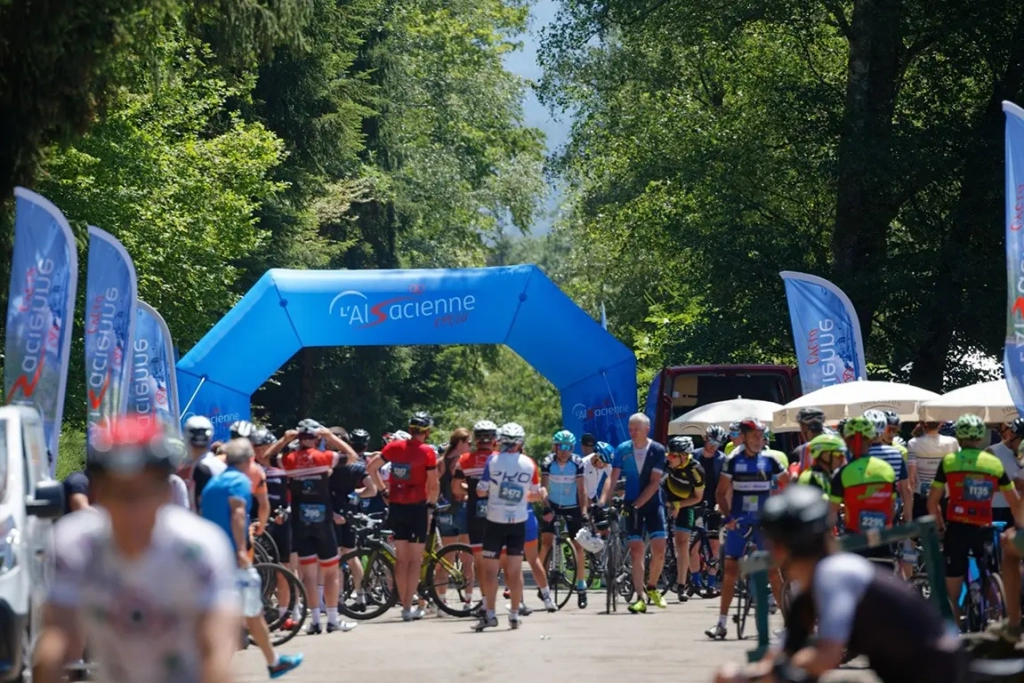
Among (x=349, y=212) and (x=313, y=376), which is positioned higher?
(x=349, y=212)

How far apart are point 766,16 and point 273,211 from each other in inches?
491

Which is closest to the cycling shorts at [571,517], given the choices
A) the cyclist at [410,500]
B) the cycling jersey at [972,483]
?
the cyclist at [410,500]

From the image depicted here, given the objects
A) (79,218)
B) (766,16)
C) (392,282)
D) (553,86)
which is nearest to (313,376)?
(553,86)

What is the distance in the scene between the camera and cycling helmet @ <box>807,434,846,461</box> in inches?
522

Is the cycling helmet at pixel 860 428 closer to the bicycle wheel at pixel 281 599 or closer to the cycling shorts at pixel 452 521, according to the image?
the bicycle wheel at pixel 281 599

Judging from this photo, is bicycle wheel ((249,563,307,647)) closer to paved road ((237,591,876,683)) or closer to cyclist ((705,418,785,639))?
paved road ((237,591,876,683))

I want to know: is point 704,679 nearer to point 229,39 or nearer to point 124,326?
point 124,326

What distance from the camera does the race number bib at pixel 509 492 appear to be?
643 inches

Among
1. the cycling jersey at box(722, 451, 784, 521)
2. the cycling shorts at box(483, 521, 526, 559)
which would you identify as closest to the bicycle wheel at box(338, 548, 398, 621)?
the cycling shorts at box(483, 521, 526, 559)

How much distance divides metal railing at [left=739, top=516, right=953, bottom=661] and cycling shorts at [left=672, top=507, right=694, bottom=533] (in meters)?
12.0

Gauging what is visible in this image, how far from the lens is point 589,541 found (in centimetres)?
1830

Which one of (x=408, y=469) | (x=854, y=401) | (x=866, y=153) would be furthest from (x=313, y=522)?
(x=866, y=153)

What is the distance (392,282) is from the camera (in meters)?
24.2

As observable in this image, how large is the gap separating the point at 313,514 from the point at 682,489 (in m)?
4.70
